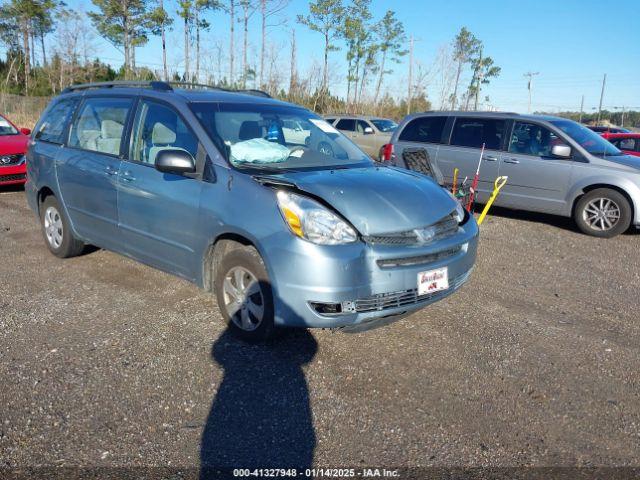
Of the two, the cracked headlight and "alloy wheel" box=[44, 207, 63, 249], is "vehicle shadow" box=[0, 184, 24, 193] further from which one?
the cracked headlight

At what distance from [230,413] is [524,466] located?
1540 millimetres

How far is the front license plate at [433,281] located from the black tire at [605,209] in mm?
4959

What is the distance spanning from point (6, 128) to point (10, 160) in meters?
1.21

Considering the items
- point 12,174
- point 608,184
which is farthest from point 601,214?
point 12,174

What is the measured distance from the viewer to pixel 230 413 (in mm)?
2922

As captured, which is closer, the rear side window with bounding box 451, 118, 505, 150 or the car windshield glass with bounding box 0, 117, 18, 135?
the rear side window with bounding box 451, 118, 505, 150

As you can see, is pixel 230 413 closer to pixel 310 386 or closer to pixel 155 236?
pixel 310 386

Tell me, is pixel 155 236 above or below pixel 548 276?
above

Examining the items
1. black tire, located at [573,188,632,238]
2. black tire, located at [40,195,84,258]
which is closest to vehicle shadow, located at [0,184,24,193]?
black tire, located at [40,195,84,258]

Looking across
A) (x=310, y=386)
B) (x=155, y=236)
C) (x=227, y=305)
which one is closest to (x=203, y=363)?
(x=227, y=305)

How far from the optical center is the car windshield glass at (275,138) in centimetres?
400

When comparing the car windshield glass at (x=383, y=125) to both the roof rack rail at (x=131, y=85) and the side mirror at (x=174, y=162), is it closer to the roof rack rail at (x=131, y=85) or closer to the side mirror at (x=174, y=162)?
the roof rack rail at (x=131, y=85)

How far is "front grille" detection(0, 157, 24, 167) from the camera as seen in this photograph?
9141 millimetres

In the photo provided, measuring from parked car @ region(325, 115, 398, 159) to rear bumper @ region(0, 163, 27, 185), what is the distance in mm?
9112
